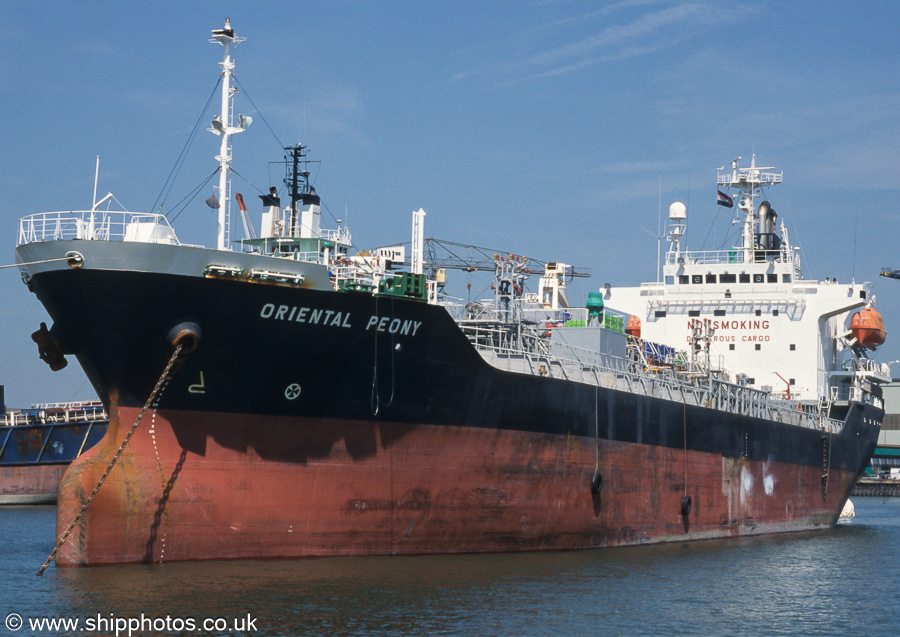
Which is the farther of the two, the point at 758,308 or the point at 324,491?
the point at 758,308

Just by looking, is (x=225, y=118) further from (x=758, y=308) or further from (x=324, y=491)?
(x=758, y=308)

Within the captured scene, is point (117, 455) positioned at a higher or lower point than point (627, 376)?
lower

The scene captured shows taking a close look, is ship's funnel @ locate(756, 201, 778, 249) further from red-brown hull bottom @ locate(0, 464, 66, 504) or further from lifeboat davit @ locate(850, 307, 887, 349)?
red-brown hull bottom @ locate(0, 464, 66, 504)

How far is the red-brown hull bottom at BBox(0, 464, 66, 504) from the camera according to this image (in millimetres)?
41812

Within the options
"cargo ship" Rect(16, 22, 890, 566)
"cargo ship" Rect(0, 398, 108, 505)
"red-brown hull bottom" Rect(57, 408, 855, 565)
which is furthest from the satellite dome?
"cargo ship" Rect(0, 398, 108, 505)

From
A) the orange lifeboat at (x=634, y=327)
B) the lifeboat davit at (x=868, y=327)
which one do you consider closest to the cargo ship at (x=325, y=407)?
the orange lifeboat at (x=634, y=327)

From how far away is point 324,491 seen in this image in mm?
20125

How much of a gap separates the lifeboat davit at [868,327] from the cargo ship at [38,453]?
2980cm

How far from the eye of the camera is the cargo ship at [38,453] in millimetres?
41281

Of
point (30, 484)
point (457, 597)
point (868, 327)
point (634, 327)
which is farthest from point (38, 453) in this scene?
point (868, 327)

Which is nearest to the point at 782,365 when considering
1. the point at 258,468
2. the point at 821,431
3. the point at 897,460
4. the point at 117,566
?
the point at 821,431

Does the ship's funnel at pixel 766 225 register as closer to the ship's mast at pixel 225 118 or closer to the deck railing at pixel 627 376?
the deck railing at pixel 627 376

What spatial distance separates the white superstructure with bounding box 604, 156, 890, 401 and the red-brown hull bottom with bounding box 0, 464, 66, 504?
24073 mm

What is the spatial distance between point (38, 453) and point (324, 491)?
87.3 feet
